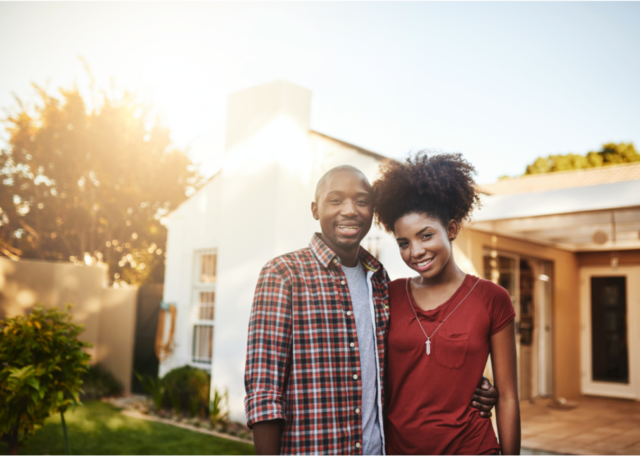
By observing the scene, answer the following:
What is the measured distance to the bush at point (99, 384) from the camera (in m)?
8.16

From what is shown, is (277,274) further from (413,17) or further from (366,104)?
(366,104)

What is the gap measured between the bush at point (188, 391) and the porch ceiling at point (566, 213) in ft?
13.4

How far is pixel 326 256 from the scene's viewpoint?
191 cm

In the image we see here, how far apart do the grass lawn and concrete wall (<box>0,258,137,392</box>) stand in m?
1.70

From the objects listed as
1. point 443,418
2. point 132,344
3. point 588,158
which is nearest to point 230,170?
point 132,344

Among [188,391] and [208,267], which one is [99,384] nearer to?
[188,391]

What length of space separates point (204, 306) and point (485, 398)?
263 inches

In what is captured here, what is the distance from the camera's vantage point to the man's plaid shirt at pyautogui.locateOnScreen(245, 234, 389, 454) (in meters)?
1.65

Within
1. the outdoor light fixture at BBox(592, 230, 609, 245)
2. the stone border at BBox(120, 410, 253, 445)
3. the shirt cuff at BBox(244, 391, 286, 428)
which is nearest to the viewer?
the shirt cuff at BBox(244, 391, 286, 428)

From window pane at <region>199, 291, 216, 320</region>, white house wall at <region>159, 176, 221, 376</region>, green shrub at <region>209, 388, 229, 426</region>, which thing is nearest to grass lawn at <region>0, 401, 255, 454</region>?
green shrub at <region>209, 388, 229, 426</region>

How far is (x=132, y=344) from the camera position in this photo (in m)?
8.91

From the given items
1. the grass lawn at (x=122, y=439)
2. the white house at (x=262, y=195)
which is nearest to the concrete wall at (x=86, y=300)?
the grass lawn at (x=122, y=439)

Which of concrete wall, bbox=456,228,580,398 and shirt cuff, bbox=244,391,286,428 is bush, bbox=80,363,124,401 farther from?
shirt cuff, bbox=244,391,286,428

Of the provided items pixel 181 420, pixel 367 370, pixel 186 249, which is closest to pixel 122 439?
pixel 181 420
